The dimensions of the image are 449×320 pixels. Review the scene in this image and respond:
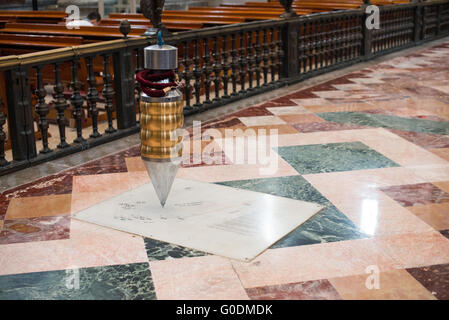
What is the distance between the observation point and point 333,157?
364cm

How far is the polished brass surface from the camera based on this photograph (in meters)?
2.40

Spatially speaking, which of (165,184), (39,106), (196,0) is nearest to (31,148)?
(39,106)

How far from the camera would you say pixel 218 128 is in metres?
4.36

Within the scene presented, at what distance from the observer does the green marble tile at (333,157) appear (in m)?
3.45

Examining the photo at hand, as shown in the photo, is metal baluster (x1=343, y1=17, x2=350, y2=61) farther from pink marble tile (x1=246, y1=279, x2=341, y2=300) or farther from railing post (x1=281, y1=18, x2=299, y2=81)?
pink marble tile (x1=246, y1=279, x2=341, y2=300)

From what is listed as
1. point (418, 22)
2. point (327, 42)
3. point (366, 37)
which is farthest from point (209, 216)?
point (418, 22)

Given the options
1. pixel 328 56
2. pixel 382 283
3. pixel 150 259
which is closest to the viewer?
pixel 382 283

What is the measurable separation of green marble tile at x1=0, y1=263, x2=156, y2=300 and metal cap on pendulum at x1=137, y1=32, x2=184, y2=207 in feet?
1.50

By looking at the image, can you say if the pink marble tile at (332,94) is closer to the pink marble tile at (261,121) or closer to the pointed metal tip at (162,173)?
the pink marble tile at (261,121)

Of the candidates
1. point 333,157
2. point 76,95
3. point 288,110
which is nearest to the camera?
point 333,157

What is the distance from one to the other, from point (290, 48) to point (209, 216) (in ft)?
12.0

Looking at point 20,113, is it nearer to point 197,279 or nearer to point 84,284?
point 84,284

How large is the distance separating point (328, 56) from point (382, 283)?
511cm
